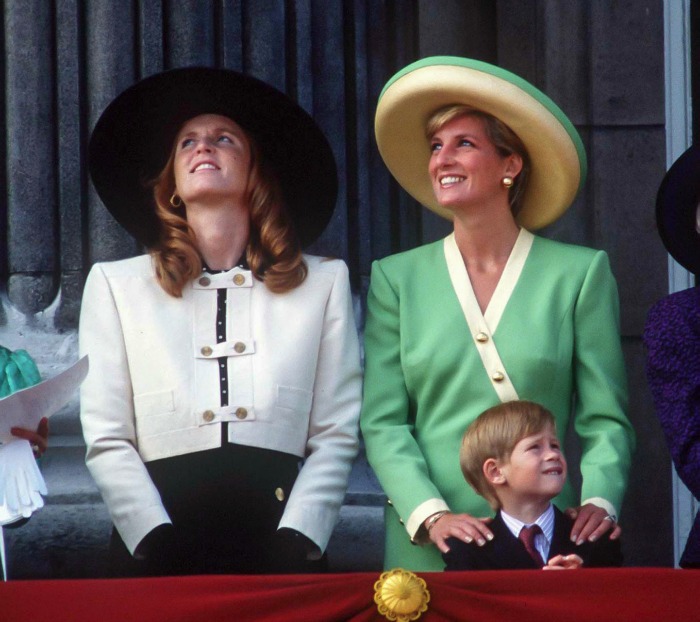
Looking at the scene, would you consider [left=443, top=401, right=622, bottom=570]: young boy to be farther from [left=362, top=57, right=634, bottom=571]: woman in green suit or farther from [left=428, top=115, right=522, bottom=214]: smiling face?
[left=428, top=115, right=522, bottom=214]: smiling face

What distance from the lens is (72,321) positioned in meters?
5.30

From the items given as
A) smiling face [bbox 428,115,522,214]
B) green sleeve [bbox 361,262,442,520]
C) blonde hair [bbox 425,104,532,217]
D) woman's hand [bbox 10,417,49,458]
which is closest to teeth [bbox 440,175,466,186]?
smiling face [bbox 428,115,522,214]

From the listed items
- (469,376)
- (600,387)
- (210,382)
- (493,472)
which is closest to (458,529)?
(493,472)

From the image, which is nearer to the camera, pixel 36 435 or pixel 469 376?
pixel 36 435

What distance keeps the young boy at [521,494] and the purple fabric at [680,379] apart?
9.3 inches

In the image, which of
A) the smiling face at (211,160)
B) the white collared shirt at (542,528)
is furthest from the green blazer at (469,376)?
the smiling face at (211,160)

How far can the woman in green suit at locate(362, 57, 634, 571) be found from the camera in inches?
168

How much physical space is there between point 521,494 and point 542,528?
0.09m

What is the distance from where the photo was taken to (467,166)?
446 centimetres

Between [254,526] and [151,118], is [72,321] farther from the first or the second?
[254,526]

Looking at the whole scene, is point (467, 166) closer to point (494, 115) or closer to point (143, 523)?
point (494, 115)

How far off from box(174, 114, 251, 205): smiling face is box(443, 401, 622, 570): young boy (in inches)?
36.3

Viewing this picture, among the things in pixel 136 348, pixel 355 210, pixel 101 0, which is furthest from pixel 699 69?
pixel 136 348

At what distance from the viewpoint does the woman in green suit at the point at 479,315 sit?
4.28m
